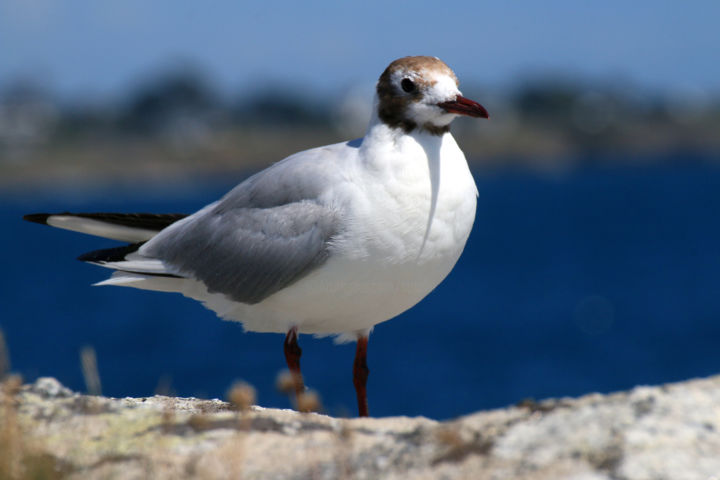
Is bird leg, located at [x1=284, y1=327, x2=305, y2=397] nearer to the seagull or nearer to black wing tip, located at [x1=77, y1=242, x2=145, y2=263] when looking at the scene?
the seagull

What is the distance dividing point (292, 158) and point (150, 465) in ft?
10.6

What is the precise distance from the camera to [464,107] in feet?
19.8

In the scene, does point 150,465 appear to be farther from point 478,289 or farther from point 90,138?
point 90,138

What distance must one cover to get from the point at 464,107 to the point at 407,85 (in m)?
0.46

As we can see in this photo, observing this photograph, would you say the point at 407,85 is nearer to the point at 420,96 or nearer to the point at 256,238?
the point at 420,96

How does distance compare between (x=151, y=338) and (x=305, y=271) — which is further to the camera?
(x=151, y=338)

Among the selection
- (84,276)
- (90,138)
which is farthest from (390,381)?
(90,138)

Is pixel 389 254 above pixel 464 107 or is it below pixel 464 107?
below

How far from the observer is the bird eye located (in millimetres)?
6277

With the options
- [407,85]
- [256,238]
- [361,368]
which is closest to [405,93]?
[407,85]

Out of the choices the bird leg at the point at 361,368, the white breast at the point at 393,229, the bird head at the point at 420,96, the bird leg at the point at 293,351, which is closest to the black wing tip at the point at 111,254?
the bird leg at the point at 293,351

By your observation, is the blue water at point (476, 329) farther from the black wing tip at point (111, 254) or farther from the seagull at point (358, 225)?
the seagull at point (358, 225)

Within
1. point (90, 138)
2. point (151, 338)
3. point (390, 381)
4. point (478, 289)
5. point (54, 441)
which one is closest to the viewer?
point (54, 441)

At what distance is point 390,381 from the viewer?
32094mm
